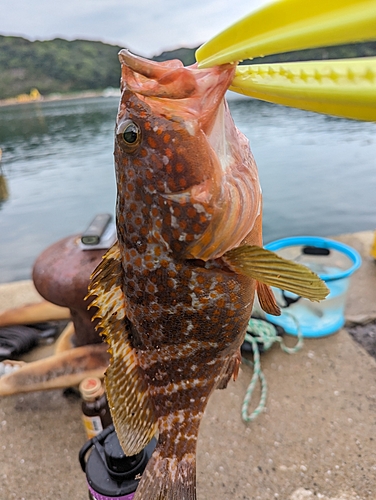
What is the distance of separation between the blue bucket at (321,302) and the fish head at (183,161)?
2414 millimetres

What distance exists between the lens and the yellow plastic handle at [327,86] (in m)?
0.64

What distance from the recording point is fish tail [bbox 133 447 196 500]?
1.59 metres

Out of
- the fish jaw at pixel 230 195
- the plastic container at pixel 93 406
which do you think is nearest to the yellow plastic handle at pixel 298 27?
the fish jaw at pixel 230 195

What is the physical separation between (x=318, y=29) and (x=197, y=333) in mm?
1022

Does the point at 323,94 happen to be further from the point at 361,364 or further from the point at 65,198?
the point at 65,198

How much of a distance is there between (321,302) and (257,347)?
774mm

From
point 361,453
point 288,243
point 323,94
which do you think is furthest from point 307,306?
point 323,94

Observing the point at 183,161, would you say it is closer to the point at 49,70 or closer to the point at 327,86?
the point at 327,86

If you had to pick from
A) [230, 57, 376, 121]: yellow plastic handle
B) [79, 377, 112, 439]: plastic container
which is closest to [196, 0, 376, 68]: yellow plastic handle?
[230, 57, 376, 121]: yellow plastic handle

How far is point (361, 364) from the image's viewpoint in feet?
11.2

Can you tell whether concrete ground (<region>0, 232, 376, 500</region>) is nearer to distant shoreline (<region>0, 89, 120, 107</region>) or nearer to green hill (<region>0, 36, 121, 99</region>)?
green hill (<region>0, 36, 121, 99</region>)

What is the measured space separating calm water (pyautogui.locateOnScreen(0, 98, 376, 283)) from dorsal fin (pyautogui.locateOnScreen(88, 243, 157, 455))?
7.78 meters

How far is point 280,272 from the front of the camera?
1149mm

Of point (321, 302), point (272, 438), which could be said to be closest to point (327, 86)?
point (272, 438)
